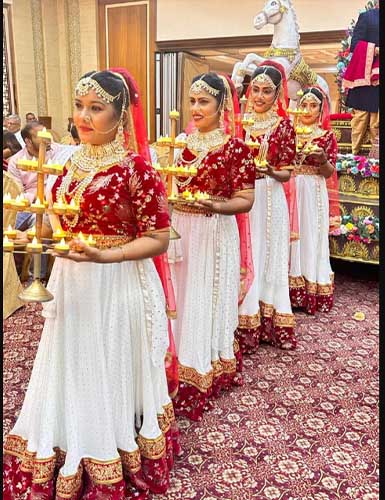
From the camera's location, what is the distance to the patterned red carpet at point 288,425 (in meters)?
2.10

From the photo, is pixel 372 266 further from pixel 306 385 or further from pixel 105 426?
pixel 105 426

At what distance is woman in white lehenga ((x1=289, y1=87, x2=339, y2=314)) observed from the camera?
13.1 ft

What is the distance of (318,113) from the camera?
400cm

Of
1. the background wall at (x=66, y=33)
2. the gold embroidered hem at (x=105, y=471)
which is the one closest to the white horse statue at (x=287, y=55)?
the background wall at (x=66, y=33)

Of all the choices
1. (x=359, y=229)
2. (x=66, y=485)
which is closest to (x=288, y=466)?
(x=66, y=485)

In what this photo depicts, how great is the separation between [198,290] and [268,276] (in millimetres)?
932

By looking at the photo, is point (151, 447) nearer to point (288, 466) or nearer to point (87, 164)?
A: point (288, 466)

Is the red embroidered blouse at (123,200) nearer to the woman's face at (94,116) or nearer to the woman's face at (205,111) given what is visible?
the woman's face at (94,116)

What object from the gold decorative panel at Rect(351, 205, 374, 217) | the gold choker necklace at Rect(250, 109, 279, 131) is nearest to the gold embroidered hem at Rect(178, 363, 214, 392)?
the gold choker necklace at Rect(250, 109, 279, 131)

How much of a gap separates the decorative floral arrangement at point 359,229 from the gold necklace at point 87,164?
3.19 meters

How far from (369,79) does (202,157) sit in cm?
284

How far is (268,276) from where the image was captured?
3.37m

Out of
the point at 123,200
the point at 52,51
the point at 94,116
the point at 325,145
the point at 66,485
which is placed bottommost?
the point at 66,485

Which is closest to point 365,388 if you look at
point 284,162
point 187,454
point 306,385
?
point 306,385
